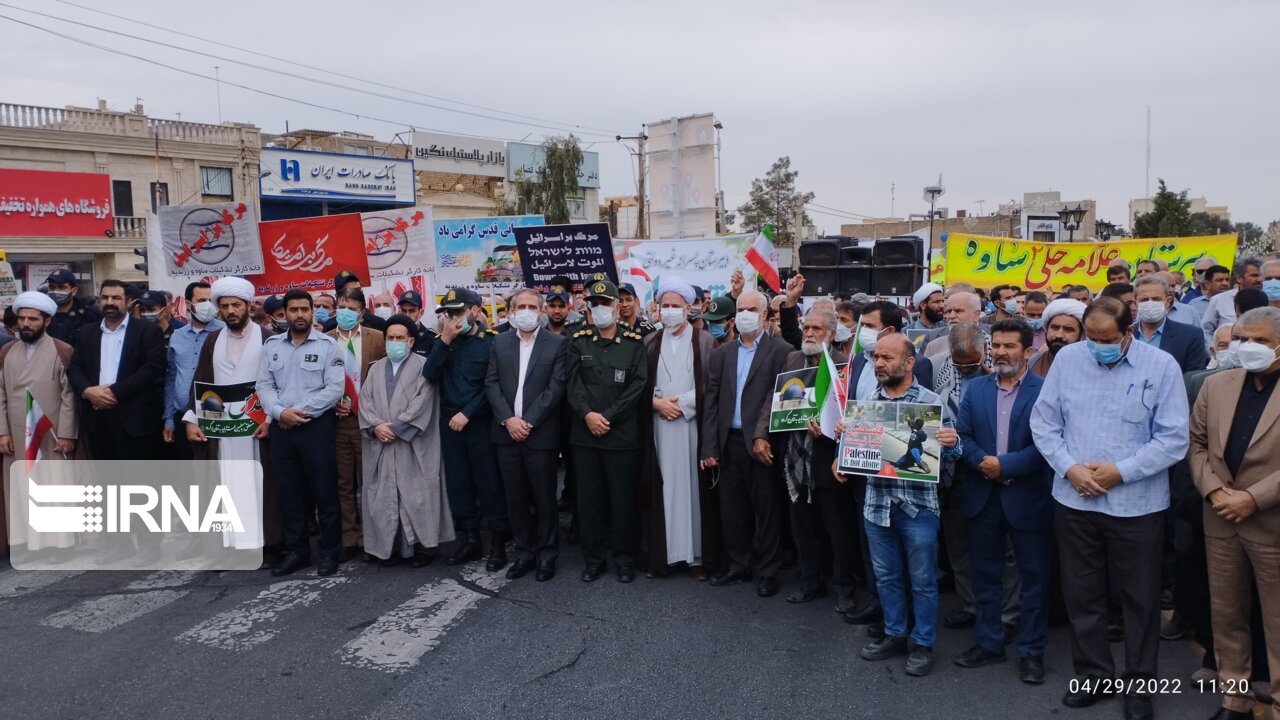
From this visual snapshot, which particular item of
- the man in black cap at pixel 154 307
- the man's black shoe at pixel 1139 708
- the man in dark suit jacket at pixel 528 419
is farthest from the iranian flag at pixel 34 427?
the man's black shoe at pixel 1139 708

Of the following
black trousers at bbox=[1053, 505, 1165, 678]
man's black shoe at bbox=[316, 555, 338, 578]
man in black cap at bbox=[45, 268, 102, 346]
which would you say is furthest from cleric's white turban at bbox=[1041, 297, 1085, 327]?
man in black cap at bbox=[45, 268, 102, 346]

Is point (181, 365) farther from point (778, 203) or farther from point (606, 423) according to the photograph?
point (778, 203)

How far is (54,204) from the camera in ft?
87.8

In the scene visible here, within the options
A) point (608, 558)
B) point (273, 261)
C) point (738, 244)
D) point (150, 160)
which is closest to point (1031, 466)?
point (608, 558)

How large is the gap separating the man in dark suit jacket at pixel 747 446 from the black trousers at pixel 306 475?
110 inches

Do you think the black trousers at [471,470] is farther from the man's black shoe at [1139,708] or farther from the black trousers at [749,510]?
the man's black shoe at [1139,708]

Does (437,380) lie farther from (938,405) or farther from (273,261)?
(273,261)

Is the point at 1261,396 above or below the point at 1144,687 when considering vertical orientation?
above

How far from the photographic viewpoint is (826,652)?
4891 mm

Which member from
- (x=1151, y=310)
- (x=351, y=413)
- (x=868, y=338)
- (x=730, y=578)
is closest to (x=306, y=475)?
(x=351, y=413)

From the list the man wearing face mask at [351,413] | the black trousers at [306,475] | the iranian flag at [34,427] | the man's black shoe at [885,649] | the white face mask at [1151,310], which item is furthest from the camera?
the iranian flag at [34,427]

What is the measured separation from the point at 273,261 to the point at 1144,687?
11.1m

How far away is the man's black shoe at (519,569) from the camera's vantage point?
6305mm

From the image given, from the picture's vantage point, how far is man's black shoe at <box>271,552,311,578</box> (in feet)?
21.5
